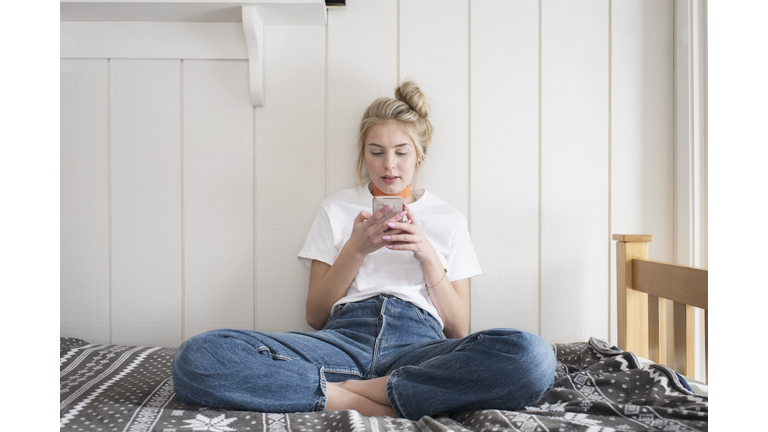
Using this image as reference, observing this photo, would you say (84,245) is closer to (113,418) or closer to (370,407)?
(113,418)

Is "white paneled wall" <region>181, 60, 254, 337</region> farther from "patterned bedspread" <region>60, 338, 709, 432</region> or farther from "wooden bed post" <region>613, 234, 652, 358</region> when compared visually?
"wooden bed post" <region>613, 234, 652, 358</region>

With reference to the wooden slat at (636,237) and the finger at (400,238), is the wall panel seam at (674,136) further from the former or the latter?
the finger at (400,238)

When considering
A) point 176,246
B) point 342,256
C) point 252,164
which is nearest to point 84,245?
point 176,246

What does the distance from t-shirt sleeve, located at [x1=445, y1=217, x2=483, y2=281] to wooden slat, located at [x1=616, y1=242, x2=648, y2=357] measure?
0.33 m

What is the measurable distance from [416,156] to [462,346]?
0.53 meters

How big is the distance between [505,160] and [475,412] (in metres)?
0.70

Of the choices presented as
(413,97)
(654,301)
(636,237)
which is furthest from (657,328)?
(413,97)

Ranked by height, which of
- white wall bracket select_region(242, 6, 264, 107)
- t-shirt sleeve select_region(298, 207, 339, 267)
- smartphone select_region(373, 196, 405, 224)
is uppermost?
white wall bracket select_region(242, 6, 264, 107)

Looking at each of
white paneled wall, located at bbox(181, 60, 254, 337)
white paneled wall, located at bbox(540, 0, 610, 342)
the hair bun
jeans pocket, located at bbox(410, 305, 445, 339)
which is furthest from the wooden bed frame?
white paneled wall, located at bbox(181, 60, 254, 337)

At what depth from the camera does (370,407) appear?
2.24 feet

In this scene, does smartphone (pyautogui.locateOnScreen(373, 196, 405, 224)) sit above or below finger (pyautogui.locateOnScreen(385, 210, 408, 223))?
above

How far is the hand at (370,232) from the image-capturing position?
858 millimetres

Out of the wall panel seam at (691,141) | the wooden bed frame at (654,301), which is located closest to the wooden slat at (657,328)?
the wooden bed frame at (654,301)

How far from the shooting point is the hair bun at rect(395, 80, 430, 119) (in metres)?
1.04
